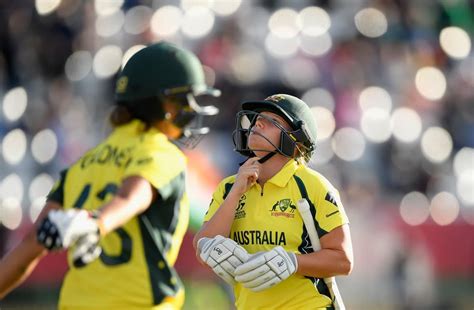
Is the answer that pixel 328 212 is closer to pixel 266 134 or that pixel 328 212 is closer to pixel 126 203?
pixel 266 134

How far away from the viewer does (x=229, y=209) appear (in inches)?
198

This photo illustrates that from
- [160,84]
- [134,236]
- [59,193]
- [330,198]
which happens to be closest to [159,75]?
[160,84]

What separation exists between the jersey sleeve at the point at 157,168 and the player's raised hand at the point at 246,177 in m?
0.62

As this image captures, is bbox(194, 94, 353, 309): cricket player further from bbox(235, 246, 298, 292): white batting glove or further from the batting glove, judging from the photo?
the batting glove

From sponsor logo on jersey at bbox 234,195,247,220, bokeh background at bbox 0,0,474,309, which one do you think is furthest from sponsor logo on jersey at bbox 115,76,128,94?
bokeh background at bbox 0,0,474,309

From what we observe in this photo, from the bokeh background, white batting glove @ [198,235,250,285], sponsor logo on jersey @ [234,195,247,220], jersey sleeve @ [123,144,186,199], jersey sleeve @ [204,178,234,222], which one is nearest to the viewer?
jersey sleeve @ [123,144,186,199]

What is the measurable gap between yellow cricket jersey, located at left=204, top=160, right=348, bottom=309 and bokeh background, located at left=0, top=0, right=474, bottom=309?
7.21m

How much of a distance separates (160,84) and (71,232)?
3.81ft

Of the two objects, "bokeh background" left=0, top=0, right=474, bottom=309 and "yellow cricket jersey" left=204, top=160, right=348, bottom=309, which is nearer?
"yellow cricket jersey" left=204, top=160, right=348, bottom=309

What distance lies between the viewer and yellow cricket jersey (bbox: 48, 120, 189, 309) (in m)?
4.36

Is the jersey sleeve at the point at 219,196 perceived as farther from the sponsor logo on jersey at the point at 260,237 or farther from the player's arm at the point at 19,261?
the player's arm at the point at 19,261

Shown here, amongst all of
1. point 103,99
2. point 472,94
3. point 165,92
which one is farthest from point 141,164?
point 472,94

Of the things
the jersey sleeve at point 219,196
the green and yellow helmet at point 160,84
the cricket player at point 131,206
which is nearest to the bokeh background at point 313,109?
the jersey sleeve at point 219,196

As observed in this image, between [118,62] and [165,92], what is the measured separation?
8.68 meters
